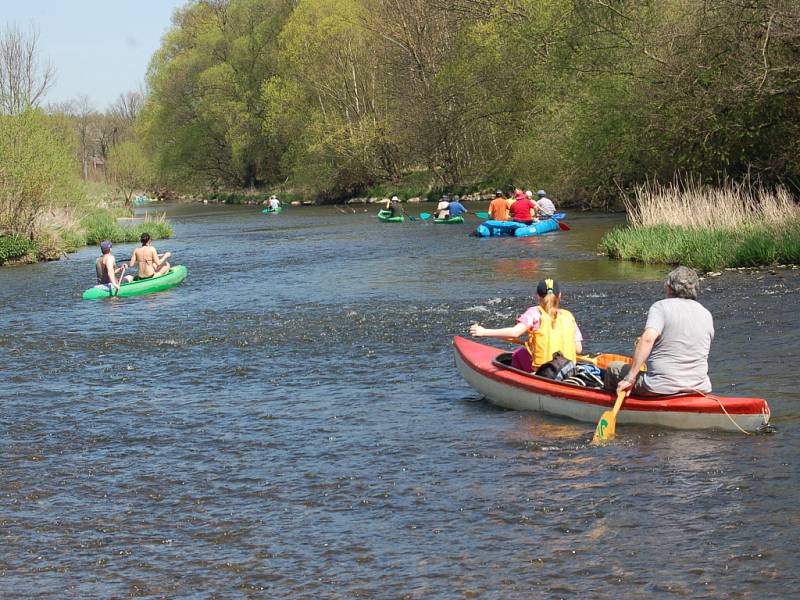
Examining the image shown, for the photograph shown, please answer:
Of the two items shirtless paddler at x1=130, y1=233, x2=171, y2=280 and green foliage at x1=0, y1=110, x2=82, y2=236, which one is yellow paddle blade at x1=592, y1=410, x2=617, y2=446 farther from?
green foliage at x1=0, y1=110, x2=82, y2=236

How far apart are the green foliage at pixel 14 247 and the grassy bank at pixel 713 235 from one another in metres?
15.0

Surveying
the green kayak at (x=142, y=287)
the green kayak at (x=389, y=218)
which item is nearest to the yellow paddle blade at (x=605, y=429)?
the green kayak at (x=142, y=287)

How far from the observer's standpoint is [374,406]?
9992 millimetres

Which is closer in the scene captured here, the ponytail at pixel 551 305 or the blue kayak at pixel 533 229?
the ponytail at pixel 551 305

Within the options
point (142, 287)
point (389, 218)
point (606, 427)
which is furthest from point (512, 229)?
point (606, 427)

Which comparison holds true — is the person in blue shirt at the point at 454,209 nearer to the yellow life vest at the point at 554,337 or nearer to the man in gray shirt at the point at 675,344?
the yellow life vest at the point at 554,337

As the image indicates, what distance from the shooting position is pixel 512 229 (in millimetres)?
28688

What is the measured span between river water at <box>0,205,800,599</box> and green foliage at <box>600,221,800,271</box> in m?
1.29

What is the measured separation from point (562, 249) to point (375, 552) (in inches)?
726

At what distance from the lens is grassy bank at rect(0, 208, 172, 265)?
26781 mm

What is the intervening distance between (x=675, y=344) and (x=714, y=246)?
1071 centimetres

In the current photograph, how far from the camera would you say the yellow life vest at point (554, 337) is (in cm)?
925

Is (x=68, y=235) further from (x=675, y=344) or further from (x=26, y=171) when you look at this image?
(x=675, y=344)

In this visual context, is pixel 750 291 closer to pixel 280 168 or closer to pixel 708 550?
pixel 708 550
